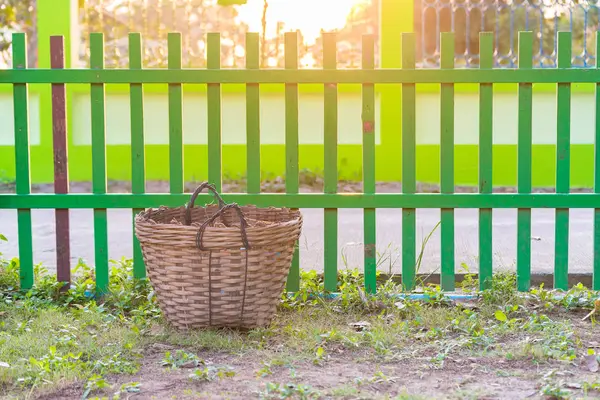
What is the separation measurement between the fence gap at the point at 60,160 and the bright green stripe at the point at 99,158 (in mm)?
162

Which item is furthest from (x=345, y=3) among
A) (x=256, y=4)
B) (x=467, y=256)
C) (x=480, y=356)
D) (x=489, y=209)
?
(x=480, y=356)

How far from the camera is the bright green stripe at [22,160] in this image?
4.01 meters

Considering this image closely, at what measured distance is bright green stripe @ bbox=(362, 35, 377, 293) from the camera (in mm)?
3963

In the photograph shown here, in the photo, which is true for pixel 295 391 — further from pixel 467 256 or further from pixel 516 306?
pixel 467 256

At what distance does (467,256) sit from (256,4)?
4.73 m

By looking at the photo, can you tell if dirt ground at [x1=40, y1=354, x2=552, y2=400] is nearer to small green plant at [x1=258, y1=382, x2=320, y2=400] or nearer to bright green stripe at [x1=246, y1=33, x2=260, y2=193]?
small green plant at [x1=258, y1=382, x2=320, y2=400]

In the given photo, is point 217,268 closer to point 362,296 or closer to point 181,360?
point 181,360

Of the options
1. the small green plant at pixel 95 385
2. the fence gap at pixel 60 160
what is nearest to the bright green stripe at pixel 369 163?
the fence gap at pixel 60 160

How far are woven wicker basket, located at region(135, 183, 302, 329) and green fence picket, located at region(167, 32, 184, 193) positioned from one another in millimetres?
696

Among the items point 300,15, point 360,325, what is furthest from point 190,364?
point 300,15

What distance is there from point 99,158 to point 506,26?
1536 centimetres

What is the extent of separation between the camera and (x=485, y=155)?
4.00 metres

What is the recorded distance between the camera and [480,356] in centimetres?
300

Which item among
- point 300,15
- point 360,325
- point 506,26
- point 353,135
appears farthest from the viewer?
point 506,26
